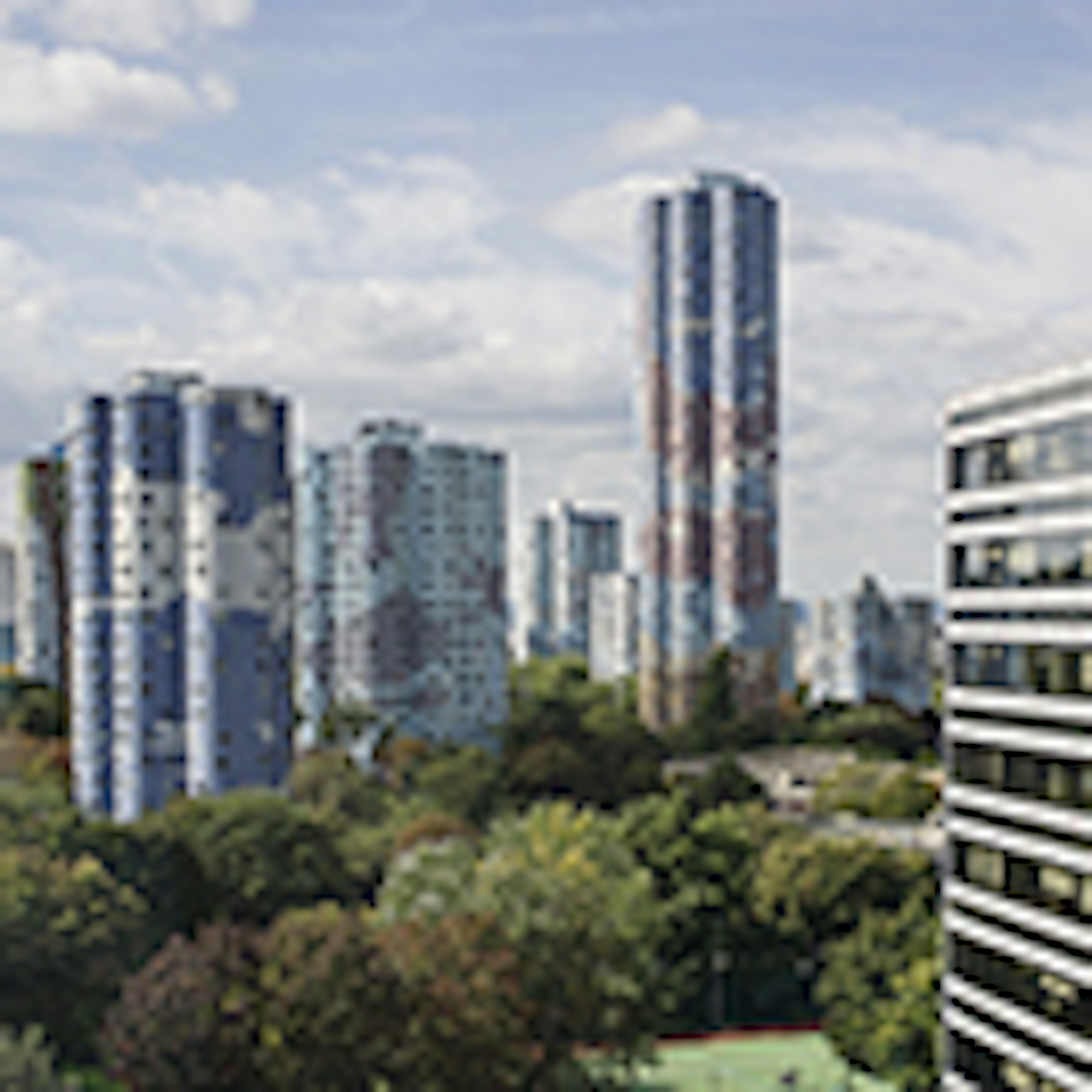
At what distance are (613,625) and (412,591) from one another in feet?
161

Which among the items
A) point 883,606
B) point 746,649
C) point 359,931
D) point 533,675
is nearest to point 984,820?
point 359,931

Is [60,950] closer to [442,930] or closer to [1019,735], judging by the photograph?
[442,930]

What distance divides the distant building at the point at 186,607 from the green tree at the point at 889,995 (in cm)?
Answer: 2425

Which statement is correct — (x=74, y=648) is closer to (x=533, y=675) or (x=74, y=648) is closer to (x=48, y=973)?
(x=48, y=973)

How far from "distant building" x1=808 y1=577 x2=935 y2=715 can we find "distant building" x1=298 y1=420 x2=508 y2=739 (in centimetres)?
4823

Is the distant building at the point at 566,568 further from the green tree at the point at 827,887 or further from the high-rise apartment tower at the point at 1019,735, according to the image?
the high-rise apartment tower at the point at 1019,735

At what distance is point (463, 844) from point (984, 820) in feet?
69.2

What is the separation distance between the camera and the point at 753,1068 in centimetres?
4825

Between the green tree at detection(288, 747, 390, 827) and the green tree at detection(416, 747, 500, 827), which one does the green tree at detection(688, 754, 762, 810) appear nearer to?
the green tree at detection(416, 747, 500, 827)

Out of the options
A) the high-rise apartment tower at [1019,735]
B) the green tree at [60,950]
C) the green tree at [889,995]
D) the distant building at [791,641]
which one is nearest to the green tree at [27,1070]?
the green tree at [60,950]

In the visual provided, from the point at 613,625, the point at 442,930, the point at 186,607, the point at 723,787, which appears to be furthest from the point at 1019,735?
the point at 613,625

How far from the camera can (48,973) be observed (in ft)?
136

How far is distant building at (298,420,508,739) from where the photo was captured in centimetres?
8275

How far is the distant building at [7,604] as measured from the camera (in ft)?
396
